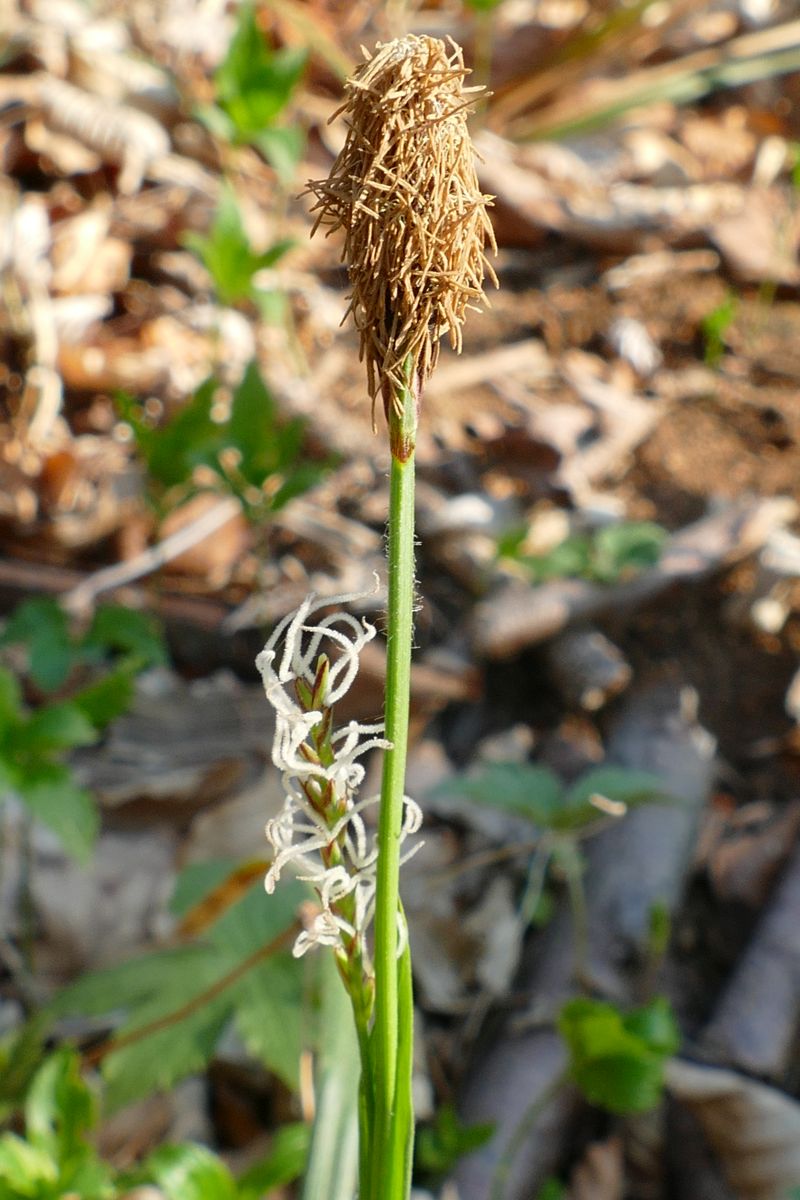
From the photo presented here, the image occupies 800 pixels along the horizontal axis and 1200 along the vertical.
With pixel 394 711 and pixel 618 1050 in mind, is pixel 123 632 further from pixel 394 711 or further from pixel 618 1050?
pixel 394 711

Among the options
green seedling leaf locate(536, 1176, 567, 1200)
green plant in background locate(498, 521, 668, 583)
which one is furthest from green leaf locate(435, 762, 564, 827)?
green plant in background locate(498, 521, 668, 583)

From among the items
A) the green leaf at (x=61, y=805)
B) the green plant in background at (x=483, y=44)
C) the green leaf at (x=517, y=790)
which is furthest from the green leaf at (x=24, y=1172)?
the green plant in background at (x=483, y=44)

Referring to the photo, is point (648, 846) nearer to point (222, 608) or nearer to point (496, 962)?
point (496, 962)

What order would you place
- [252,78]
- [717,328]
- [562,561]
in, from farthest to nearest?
[717,328], [252,78], [562,561]

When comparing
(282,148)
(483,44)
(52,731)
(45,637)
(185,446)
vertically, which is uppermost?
(483,44)

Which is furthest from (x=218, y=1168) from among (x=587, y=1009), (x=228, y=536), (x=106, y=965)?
(x=228, y=536)

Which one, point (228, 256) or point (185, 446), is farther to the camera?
point (228, 256)

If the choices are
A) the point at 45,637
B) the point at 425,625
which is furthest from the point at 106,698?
the point at 425,625

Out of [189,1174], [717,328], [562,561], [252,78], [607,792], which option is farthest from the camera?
[717,328]
